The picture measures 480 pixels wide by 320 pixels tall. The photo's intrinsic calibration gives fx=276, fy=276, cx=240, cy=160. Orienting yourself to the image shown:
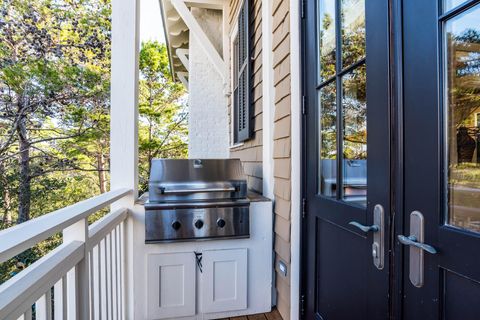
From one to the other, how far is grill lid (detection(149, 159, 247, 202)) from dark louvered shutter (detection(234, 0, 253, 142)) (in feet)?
2.70

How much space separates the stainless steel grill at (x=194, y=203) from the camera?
6.37 feet

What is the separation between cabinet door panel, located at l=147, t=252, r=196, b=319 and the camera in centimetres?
195

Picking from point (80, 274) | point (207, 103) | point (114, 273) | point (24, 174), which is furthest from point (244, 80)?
point (24, 174)

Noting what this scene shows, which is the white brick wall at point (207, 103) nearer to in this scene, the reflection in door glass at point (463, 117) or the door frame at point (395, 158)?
the door frame at point (395, 158)

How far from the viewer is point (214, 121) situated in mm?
4660

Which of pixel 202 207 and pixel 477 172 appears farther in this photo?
pixel 202 207

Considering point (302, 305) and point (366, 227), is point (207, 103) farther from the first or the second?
point (366, 227)

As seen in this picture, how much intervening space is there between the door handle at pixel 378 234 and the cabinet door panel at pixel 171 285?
4.27ft

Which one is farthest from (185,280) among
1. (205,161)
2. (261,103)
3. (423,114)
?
(423,114)

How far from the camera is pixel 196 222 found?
1.98 m

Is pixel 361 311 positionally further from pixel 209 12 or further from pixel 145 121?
pixel 145 121

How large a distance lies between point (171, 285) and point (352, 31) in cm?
195

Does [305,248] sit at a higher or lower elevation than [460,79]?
lower

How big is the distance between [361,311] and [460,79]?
1.00 m
